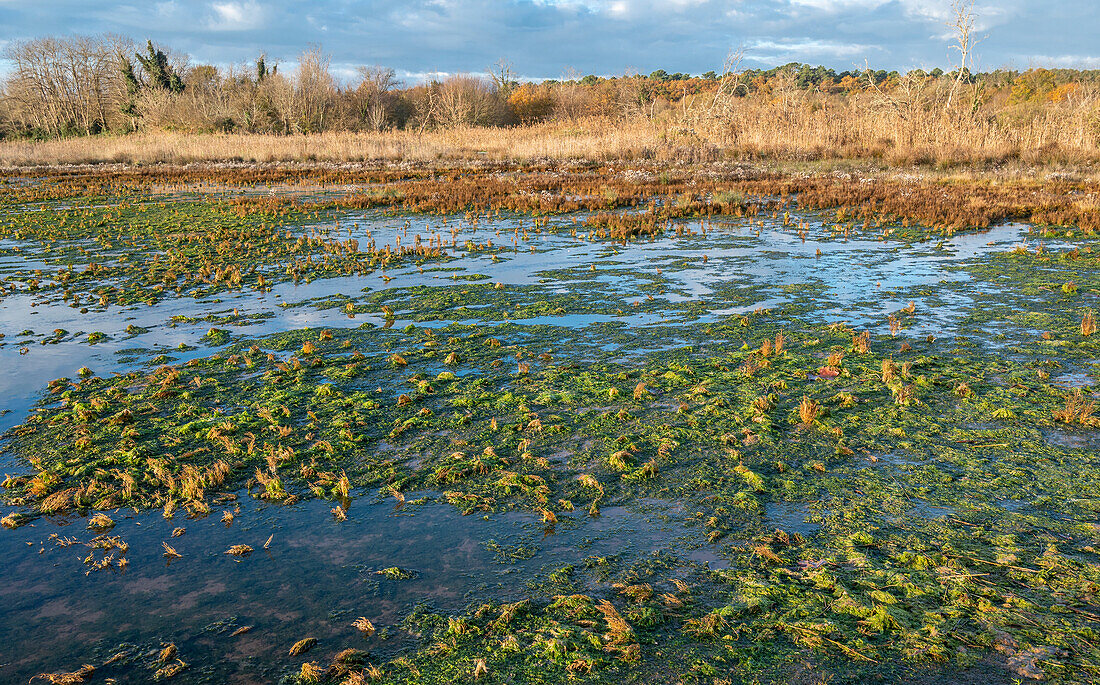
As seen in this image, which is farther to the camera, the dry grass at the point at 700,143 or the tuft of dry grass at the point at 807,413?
the dry grass at the point at 700,143

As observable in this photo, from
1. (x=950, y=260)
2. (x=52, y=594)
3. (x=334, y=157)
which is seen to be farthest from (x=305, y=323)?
(x=334, y=157)

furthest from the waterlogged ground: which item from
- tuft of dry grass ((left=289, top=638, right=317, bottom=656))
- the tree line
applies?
the tree line

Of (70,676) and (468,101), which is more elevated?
(468,101)

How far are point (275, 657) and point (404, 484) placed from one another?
1.64 metres

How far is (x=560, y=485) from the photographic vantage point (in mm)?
4633

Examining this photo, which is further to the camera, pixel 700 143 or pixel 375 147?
pixel 375 147

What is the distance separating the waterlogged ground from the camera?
3186 mm

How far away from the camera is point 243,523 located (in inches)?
169

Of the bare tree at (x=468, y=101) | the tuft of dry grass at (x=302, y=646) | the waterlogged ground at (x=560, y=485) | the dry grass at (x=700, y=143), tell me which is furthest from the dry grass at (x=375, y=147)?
the tuft of dry grass at (x=302, y=646)

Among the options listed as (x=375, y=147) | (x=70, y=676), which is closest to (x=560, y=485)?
(x=70, y=676)

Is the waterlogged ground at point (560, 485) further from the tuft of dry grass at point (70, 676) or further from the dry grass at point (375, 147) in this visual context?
the dry grass at point (375, 147)

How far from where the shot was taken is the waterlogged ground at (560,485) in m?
3.19

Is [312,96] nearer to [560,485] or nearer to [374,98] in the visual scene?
[374,98]

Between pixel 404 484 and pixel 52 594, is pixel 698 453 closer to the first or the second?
pixel 404 484
